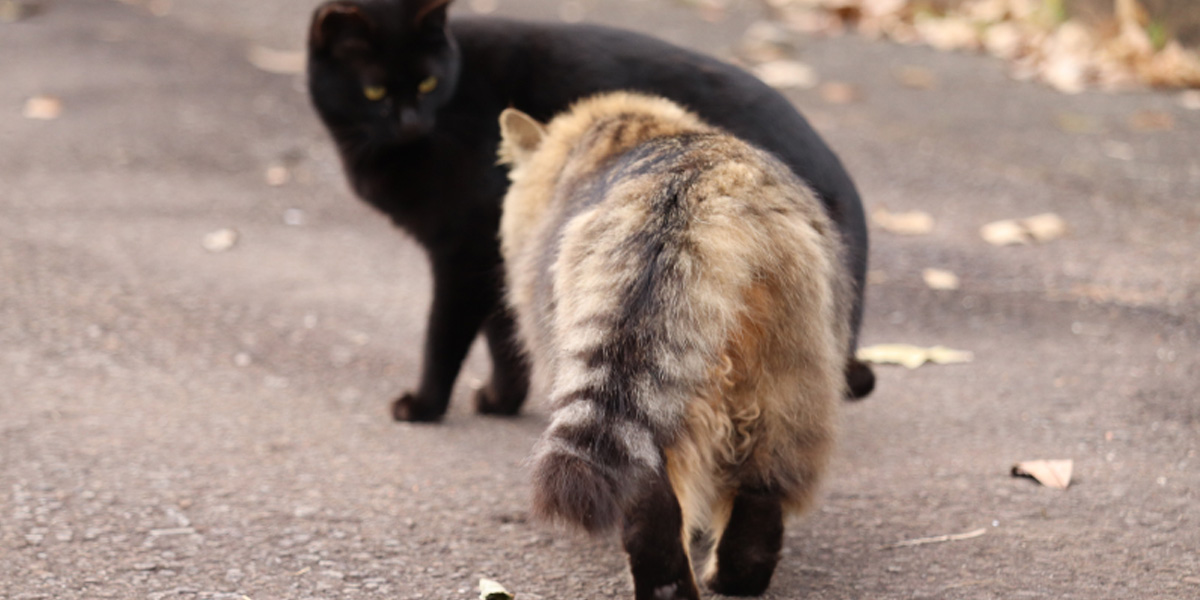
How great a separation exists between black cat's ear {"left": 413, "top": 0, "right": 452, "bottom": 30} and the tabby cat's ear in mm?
714

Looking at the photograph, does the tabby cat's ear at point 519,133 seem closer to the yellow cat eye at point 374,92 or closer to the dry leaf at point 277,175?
the yellow cat eye at point 374,92

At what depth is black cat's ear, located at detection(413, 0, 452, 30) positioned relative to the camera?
359cm


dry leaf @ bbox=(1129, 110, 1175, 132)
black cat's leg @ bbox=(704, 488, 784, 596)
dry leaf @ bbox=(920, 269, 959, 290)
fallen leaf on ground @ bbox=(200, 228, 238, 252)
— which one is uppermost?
black cat's leg @ bbox=(704, 488, 784, 596)

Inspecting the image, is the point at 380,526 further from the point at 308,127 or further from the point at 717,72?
the point at 308,127

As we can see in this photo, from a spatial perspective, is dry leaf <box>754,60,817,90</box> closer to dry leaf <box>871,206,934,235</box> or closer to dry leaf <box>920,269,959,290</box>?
dry leaf <box>871,206,934,235</box>

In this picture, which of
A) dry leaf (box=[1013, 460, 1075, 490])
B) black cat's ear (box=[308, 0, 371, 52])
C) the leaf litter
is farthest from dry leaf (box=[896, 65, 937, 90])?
black cat's ear (box=[308, 0, 371, 52])

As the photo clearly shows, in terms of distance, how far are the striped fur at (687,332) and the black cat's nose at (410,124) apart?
43.7 inches

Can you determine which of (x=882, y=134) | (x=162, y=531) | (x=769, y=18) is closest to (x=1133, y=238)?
(x=882, y=134)

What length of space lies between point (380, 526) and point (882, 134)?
4.63 metres

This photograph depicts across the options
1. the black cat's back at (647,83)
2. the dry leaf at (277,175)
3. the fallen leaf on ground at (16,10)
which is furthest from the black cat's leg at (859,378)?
the fallen leaf on ground at (16,10)

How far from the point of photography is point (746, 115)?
3.34 meters

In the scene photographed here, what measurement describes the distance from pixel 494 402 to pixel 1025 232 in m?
2.83

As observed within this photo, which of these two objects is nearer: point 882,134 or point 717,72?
point 717,72

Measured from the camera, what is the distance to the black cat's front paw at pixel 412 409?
12.1ft
